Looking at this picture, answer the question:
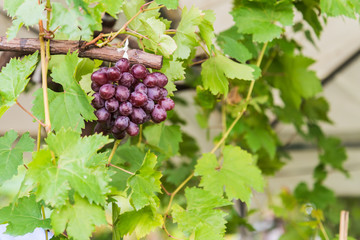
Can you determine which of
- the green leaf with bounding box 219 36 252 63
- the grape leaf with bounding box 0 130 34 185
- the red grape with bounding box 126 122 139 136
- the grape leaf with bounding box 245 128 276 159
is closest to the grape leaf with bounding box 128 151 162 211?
the red grape with bounding box 126 122 139 136

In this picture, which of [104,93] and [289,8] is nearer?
[104,93]

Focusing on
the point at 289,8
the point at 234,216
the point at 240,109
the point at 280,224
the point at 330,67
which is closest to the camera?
the point at 289,8

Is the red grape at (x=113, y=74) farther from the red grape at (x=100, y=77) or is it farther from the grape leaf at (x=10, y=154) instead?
the grape leaf at (x=10, y=154)

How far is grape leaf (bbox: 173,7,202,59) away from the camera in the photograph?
0.66m

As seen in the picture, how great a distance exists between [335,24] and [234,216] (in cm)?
92

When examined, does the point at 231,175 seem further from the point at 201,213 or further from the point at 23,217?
the point at 23,217

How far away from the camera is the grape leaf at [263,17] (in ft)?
2.69

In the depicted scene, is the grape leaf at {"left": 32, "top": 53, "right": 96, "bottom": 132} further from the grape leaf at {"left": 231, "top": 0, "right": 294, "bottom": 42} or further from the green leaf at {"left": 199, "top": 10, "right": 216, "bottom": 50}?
the grape leaf at {"left": 231, "top": 0, "right": 294, "bottom": 42}

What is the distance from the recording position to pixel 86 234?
19.3 inches

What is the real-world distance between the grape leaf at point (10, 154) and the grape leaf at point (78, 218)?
0.35 ft

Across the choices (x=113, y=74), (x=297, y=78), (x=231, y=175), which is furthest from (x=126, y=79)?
(x=297, y=78)

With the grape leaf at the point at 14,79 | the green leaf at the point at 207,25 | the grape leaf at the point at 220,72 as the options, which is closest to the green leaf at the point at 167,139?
the grape leaf at the point at 220,72

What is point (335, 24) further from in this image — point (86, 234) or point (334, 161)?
point (86, 234)

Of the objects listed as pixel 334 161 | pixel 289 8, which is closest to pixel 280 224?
pixel 334 161
